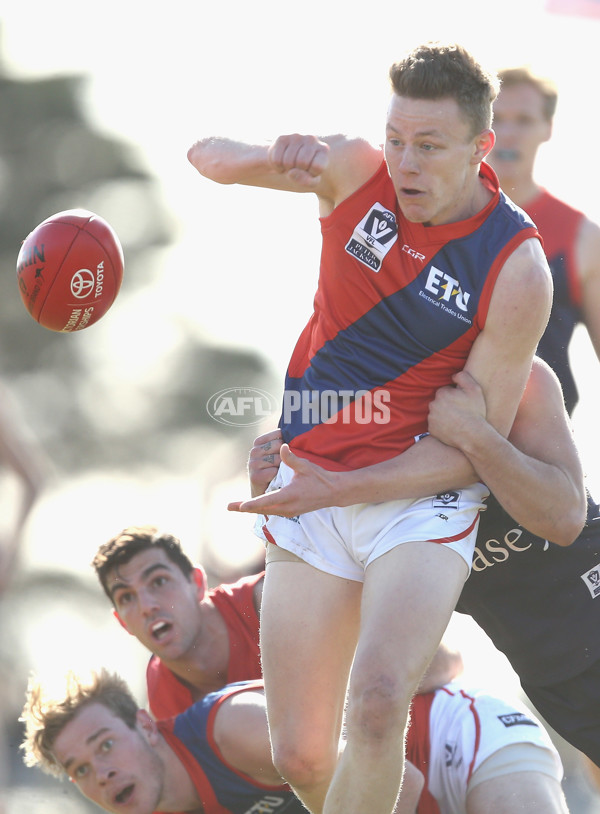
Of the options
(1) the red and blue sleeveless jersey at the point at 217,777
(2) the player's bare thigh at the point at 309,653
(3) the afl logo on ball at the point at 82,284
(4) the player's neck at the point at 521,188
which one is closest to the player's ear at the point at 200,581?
(1) the red and blue sleeveless jersey at the point at 217,777

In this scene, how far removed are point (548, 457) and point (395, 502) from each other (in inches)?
23.8

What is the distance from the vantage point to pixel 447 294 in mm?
4055

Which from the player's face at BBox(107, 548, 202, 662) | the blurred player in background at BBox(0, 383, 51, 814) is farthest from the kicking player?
the blurred player in background at BBox(0, 383, 51, 814)

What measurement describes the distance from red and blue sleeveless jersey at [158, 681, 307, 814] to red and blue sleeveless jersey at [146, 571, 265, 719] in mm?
455

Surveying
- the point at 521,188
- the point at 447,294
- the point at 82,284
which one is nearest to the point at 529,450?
→ the point at 447,294

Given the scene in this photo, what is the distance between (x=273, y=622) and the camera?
13.6ft

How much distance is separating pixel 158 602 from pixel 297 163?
9.00ft

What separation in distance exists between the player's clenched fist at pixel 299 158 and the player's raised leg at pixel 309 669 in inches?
49.9

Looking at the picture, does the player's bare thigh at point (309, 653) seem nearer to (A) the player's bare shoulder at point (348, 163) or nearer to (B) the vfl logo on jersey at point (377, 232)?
(B) the vfl logo on jersey at point (377, 232)

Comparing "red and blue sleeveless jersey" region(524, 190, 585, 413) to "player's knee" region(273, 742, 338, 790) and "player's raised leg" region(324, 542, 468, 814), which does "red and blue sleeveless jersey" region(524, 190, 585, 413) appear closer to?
"player's raised leg" region(324, 542, 468, 814)

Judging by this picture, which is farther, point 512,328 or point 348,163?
point 348,163

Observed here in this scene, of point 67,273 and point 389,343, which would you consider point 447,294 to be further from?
point 67,273

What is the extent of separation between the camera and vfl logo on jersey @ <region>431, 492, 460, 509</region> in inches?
159

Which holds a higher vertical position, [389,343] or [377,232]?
[377,232]
